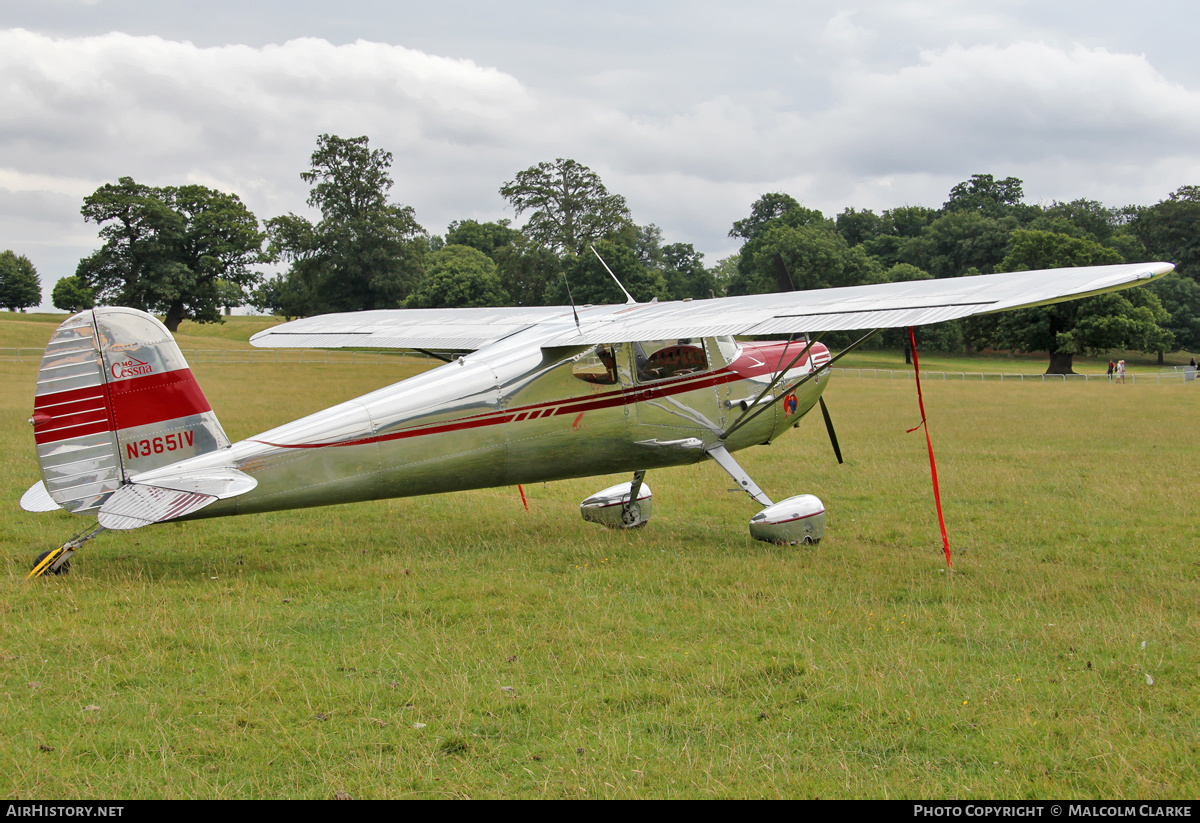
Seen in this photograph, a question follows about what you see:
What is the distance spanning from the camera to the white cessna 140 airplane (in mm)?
6773

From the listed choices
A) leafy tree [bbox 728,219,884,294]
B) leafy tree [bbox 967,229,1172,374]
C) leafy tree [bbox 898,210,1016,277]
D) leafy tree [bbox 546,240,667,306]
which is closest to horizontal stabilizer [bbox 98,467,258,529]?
leafy tree [bbox 967,229,1172,374]

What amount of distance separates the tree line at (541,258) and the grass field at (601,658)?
47014mm

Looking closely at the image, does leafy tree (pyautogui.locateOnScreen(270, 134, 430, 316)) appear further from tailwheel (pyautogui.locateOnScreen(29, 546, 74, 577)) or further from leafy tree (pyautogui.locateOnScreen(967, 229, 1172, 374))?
tailwheel (pyautogui.locateOnScreen(29, 546, 74, 577))

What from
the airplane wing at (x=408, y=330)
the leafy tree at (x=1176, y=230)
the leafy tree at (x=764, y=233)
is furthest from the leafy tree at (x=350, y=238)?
the leafy tree at (x=1176, y=230)

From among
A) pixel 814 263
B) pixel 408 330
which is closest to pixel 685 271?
pixel 814 263

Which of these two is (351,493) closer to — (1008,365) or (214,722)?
(214,722)

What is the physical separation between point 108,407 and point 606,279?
2487 inches

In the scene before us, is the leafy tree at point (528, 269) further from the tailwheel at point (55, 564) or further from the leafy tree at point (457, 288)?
the tailwheel at point (55, 564)

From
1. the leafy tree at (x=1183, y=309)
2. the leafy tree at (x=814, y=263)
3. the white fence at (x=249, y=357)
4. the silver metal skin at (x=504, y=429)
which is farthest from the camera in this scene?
the leafy tree at (x=814, y=263)

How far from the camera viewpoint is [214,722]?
4402 mm

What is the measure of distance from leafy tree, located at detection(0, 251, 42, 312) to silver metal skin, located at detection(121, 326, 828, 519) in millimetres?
124317

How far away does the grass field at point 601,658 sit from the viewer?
3920 millimetres
